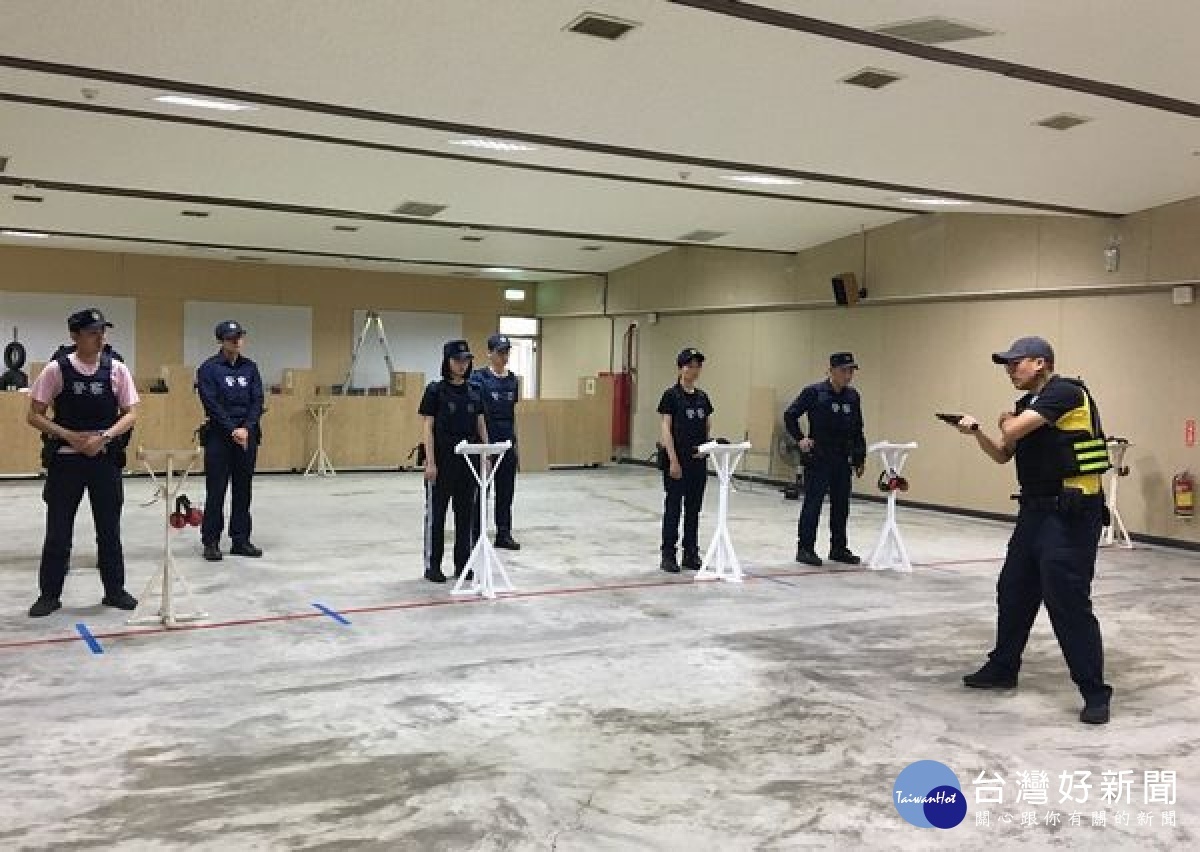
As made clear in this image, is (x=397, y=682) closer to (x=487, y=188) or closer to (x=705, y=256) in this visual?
(x=487, y=188)

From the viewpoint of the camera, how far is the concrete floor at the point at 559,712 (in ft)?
9.76

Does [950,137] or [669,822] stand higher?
[950,137]

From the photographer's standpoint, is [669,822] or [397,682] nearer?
[669,822]

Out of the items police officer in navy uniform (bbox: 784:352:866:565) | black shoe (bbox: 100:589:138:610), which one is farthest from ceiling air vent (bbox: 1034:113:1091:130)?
black shoe (bbox: 100:589:138:610)

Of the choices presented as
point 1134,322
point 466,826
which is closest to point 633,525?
point 1134,322

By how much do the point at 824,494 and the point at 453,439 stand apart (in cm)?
267

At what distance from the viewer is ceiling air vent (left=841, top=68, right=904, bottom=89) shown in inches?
226

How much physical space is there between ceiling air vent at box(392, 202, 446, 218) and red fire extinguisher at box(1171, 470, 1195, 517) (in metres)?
7.16

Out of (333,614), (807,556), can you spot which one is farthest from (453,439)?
(807,556)

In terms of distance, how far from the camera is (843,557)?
7.35 m

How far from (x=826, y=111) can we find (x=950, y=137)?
103cm

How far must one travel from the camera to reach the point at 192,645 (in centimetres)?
476

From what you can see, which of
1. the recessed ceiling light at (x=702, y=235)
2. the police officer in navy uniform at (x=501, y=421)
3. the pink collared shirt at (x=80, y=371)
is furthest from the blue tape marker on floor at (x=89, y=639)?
the recessed ceiling light at (x=702, y=235)

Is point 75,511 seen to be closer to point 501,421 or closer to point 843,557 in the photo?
point 501,421
